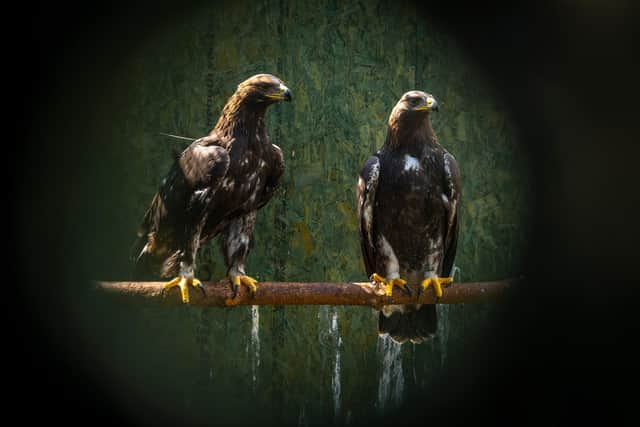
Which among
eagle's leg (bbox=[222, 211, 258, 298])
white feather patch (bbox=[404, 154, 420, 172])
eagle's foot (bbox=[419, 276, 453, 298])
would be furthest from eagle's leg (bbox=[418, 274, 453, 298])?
eagle's leg (bbox=[222, 211, 258, 298])

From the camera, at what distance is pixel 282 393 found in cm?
473

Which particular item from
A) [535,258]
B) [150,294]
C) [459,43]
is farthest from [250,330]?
[459,43]

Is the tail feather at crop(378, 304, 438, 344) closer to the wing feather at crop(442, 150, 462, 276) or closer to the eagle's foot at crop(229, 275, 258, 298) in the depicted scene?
the wing feather at crop(442, 150, 462, 276)

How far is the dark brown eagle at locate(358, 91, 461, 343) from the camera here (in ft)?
13.2

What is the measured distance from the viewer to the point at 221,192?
3.79 meters

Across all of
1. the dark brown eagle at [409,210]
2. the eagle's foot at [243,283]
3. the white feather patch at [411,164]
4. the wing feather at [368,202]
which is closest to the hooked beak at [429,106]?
the dark brown eagle at [409,210]

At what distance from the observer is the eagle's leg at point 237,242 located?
3928 millimetres

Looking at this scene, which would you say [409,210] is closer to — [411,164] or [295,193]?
[411,164]

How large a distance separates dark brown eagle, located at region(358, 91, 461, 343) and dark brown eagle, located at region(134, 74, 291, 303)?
25.8 inches

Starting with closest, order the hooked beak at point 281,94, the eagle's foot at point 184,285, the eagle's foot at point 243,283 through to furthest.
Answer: the eagle's foot at point 184,285 < the eagle's foot at point 243,283 < the hooked beak at point 281,94

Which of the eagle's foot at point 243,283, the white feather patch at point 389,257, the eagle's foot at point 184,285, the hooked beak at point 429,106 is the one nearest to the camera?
the eagle's foot at point 184,285

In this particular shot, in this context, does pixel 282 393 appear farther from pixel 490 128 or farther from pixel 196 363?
pixel 490 128

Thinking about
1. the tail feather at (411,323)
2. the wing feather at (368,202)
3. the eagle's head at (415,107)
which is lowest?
the tail feather at (411,323)

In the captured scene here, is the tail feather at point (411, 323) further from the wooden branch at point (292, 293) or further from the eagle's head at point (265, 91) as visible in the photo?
the eagle's head at point (265, 91)
